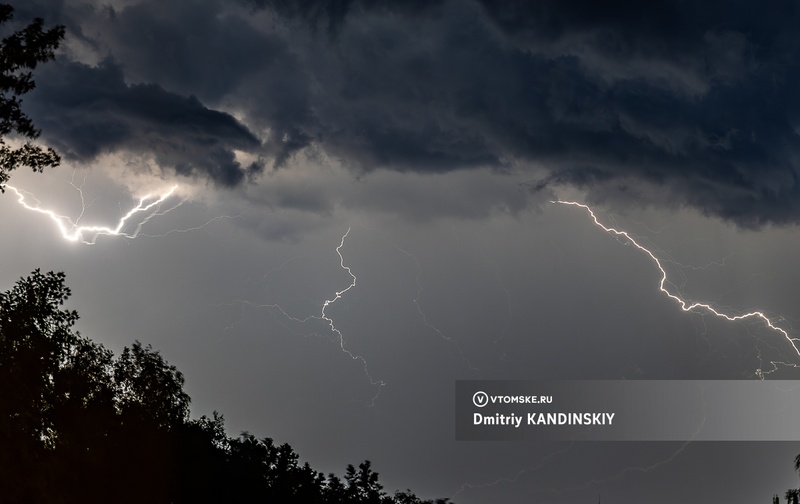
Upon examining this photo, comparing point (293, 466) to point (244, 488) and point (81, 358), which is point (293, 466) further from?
point (81, 358)

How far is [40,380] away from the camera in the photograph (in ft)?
56.7

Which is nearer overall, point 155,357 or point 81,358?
point 81,358

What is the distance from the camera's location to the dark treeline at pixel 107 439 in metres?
13.7

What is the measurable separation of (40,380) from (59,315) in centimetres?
237

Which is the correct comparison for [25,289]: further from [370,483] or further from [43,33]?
[370,483]

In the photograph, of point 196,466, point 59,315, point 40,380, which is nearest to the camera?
point 40,380

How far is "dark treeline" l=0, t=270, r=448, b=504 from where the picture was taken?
13.7 metres

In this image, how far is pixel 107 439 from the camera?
1013 inches

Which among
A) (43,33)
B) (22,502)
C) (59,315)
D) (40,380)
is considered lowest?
(22,502)

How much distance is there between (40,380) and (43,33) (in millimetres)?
6695

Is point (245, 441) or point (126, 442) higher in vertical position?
point (245, 441)

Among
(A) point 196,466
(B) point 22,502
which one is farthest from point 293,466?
(B) point 22,502

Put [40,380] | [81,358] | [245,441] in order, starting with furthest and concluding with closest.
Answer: [245,441] → [81,358] → [40,380]

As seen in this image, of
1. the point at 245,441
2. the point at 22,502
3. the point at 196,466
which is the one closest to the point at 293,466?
the point at 245,441
